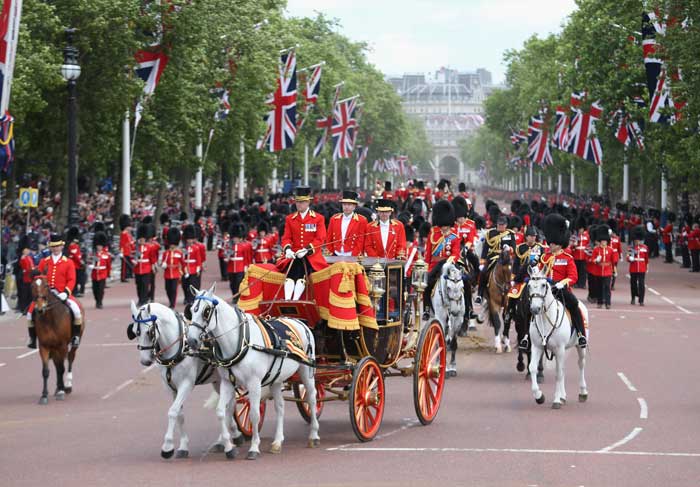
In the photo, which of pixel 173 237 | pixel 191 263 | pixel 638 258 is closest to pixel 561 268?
pixel 191 263

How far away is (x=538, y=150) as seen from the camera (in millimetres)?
72062

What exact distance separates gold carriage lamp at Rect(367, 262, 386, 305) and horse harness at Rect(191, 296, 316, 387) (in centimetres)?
104

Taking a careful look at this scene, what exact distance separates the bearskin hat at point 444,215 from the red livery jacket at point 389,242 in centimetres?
291

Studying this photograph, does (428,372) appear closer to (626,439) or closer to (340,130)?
(626,439)

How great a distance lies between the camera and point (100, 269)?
98.5 ft

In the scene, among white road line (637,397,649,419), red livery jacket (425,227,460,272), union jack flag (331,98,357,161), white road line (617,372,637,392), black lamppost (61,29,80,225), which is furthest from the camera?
union jack flag (331,98,357,161)

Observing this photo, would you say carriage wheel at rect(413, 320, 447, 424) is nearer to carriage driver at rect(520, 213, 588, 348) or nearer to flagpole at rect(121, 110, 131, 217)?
carriage driver at rect(520, 213, 588, 348)

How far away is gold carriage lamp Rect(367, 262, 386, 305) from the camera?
45.6 feet

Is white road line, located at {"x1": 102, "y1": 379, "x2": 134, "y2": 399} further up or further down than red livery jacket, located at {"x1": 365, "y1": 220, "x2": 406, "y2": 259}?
further down

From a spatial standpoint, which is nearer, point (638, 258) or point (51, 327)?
point (51, 327)

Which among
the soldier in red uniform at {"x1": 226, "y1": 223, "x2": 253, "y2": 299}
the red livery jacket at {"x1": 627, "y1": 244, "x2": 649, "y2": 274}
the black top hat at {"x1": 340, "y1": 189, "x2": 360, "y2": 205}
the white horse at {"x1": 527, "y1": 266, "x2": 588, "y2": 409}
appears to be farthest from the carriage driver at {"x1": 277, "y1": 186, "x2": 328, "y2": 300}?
the red livery jacket at {"x1": 627, "y1": 244, "x2": 649, "y2": 274}

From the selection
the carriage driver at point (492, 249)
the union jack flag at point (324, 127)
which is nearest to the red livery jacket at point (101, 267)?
the carriage driver at point (492, 249)

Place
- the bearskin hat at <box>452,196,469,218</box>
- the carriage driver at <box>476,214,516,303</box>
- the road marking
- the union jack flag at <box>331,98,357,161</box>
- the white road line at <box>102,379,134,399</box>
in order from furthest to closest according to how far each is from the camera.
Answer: the union jack flag at <box>331,98,357,161</box> → the bearskin hat at <box>452,196,469,218</box> → the carriage driver at <box>476,214,516,303</box> → the white road line at <box>102,379,134,399</box> → the road marking

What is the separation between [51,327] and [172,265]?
1214 cm
